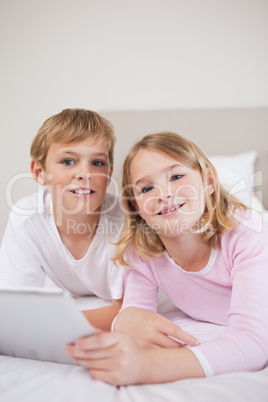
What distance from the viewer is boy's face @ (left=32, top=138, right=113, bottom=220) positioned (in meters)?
1.07

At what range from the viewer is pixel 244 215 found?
95 cm

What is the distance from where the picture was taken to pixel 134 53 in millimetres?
2070

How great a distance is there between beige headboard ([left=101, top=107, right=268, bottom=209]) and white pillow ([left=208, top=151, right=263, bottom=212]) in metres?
0.06

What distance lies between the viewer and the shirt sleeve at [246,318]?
2.22ft

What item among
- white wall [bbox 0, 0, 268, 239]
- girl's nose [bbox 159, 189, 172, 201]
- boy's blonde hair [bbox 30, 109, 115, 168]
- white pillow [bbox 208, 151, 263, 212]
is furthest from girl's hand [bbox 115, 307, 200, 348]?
white wall [bbox 0, 0, 268, 239]

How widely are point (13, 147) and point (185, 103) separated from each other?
2.92ft

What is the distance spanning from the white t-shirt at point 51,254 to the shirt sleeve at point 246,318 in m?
0.40

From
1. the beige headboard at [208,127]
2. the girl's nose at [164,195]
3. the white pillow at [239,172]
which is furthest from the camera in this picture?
the beige headboard at [208,127]

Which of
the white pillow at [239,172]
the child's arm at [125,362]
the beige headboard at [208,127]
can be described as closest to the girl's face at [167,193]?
the child's arm at [125,362]

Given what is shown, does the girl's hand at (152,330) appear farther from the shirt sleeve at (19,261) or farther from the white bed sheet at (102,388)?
the shirt sleeve at (19,261)

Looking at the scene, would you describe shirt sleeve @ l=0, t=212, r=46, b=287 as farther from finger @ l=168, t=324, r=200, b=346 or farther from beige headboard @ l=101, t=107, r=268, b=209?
beige headboard @ l=101, t=107, r=268, b=209

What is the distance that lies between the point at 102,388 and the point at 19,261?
2.12 feet

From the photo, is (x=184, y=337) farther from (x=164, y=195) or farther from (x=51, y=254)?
(x=51, y=254)

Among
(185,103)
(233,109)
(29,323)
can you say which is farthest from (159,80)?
(29,323)
